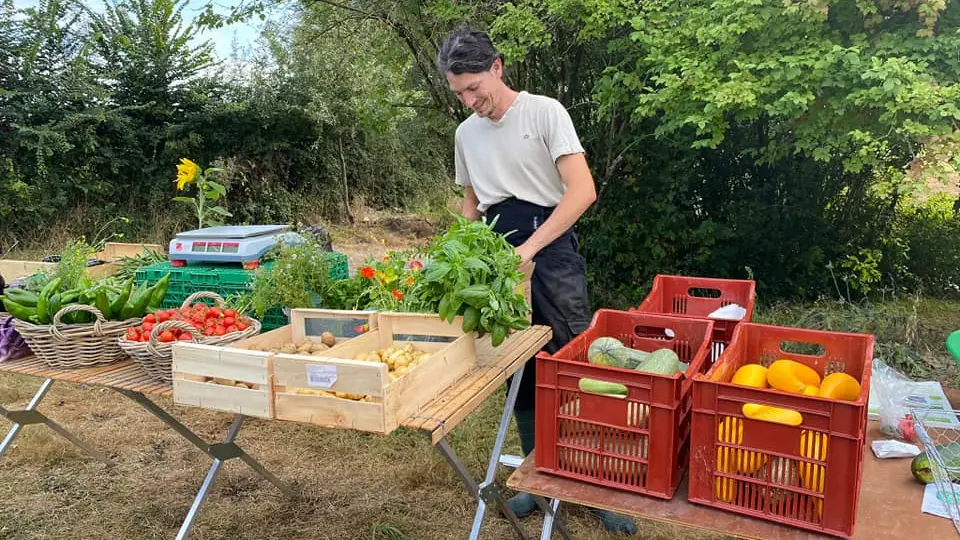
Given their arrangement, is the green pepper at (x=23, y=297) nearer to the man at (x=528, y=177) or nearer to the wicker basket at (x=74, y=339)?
the wicker basket at (x=74, y=339)

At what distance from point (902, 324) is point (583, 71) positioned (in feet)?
11.2

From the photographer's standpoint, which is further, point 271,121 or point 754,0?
point 271,121

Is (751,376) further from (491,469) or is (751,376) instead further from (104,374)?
(104,374)

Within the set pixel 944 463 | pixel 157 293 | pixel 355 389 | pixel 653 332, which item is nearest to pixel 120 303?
pixel 157 293

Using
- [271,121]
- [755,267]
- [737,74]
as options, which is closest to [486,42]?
[737,74]

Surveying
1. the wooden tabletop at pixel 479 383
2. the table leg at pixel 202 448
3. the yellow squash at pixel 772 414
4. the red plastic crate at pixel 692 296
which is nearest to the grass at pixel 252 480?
the table leg at pixel 202 448

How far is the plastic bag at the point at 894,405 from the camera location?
2.09 metres

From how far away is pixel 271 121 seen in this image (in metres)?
10.6

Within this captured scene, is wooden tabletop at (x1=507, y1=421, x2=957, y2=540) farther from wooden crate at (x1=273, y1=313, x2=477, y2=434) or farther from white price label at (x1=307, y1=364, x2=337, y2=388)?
white price label at (x1=307, y1=364, x2=337, y2=388)

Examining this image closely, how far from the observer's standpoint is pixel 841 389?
176 cm

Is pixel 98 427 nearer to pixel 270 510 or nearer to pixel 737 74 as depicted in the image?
pixel 270 510

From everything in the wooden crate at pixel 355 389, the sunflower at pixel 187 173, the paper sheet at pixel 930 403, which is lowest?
the paper sheet at pixel 930 403

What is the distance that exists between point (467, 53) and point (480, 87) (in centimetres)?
14

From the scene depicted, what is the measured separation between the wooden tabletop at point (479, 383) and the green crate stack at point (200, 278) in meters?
1.14
